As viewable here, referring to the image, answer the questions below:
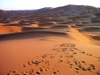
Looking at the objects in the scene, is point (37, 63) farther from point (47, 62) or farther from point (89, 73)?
point (89, 73)

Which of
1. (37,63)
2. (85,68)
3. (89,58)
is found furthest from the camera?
(89,58)

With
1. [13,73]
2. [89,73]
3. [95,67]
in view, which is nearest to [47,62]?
[13,73]

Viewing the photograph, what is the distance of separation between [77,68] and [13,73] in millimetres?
1799

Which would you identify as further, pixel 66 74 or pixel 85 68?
pixel 85 68

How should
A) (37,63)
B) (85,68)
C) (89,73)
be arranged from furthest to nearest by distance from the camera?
(37,63)
(85,68)
(89,73)

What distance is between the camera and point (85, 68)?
2631 millimetres

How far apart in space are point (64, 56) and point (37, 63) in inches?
39.5

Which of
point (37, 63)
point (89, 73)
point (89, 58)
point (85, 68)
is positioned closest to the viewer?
point (89, 73)

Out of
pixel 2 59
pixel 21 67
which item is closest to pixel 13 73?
pixel 21 67

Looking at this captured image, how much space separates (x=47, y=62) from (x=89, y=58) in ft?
4.75

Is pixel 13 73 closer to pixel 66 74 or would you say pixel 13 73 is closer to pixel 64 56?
pixel 66 74

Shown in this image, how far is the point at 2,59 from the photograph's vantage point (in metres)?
3.18

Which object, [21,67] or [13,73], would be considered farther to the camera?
[21,67]

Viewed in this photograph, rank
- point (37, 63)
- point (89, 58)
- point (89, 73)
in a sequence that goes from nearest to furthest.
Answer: point (89, 73) < point (37, 63) < point (89, 58)
